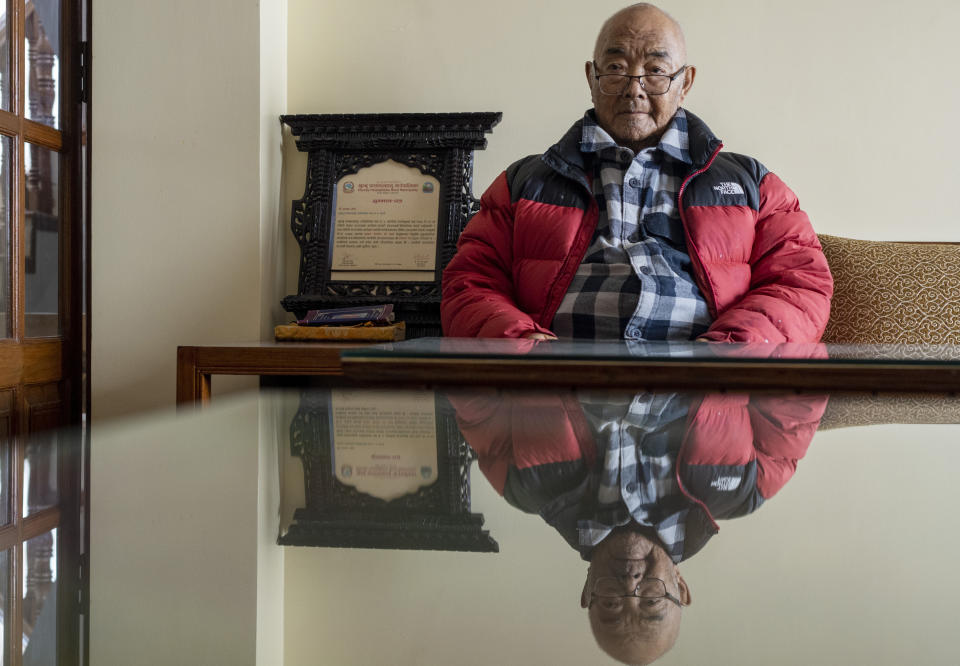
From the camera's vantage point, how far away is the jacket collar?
5.50 ft

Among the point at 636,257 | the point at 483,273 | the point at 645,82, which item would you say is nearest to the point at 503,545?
the point at 636,257

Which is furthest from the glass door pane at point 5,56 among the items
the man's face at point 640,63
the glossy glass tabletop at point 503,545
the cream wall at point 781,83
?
the glossy glass tabletop at point 503,545

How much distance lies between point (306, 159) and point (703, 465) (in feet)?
7.48

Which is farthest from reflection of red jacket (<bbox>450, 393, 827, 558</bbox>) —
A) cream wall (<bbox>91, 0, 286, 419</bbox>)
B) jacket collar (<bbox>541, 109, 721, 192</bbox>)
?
cream wall (<bbox>91, 0, 286, 419</bbox>)

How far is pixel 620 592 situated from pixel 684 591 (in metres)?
0.02

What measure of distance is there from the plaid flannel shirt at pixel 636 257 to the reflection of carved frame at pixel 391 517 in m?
1.29

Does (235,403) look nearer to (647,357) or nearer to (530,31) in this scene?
(647,357)

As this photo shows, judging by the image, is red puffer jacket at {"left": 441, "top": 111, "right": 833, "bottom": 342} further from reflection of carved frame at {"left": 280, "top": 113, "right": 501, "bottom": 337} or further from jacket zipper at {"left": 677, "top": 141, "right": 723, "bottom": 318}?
reflection of carved frame at {"left": 280, "top": 113, "right": 501, "bottom": 337}

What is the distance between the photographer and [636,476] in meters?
0.29

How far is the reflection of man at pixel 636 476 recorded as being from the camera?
19 cm

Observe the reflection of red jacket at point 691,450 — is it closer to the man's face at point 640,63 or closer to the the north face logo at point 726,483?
the the north face logo at point 726,483

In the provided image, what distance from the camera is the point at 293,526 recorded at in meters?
0.24

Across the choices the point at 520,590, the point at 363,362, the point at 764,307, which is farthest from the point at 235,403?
the point at 764,307

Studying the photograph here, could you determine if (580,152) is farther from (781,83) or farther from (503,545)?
(503,545)
